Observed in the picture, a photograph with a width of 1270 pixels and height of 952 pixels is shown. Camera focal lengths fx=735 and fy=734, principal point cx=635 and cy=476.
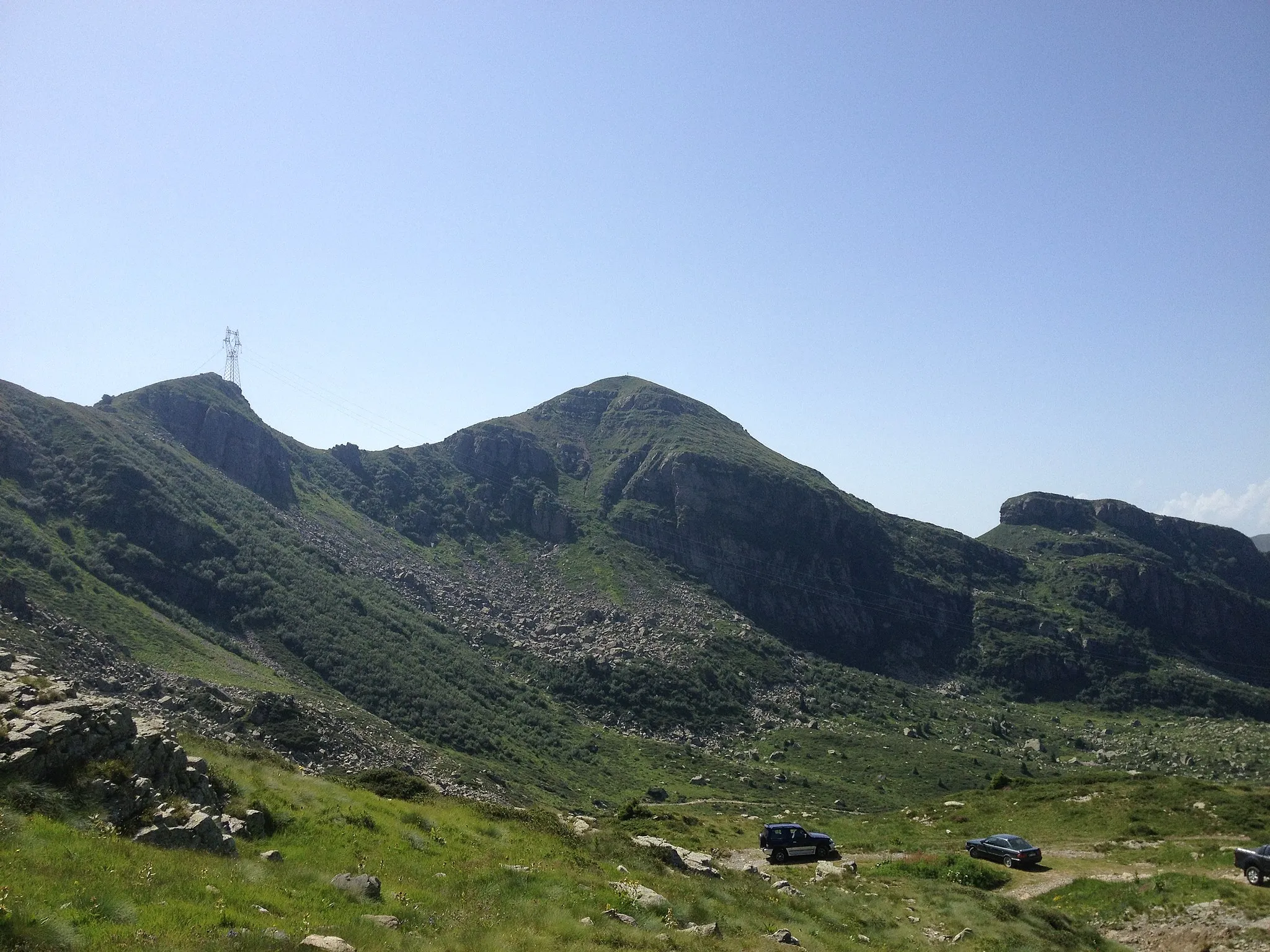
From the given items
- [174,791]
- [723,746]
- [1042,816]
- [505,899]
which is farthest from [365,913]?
[723,746]

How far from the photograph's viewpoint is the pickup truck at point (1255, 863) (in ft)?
92.4

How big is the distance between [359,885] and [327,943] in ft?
13.9

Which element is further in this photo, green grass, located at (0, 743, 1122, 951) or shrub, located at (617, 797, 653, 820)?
shrub, located at (617, 797, 653, 820)

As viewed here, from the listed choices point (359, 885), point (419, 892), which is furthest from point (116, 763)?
point (419, 892)

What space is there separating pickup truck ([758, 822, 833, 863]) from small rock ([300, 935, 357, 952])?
2919cm

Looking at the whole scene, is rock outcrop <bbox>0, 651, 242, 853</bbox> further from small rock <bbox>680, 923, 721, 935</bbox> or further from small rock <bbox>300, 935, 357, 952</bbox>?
small rock <bbox>680, 923, 721, 935</bbox>

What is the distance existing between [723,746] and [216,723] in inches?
3057

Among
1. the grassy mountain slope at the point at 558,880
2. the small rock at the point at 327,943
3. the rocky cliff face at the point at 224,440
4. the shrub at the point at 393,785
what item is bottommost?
the shrub at the point at 393,785

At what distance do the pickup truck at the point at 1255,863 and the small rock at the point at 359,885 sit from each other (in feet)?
104

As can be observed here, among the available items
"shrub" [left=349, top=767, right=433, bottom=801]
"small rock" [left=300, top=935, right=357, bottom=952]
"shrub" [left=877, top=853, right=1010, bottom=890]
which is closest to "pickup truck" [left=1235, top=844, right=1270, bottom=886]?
"shrub" [left=877, top=853, right=1010, bottom=890]

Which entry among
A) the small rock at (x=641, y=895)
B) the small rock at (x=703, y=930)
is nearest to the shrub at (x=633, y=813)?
the small rock at (x=641, y=895)

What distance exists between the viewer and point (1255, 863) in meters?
28.6

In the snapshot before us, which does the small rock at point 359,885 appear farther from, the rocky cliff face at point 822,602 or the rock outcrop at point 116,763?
the rocky cliff face at point 822,602

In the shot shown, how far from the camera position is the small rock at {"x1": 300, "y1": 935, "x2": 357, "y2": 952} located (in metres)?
13.0
